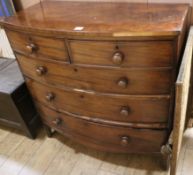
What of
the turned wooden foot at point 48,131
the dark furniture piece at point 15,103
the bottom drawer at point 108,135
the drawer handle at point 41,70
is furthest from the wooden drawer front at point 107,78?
the turned wooden foot at point 48,131

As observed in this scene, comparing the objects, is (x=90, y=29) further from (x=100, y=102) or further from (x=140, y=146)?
(x=140, y=146)

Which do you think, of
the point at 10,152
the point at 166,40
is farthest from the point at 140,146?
the point at 10,152

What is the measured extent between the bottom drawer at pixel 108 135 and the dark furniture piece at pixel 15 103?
0.19 metres

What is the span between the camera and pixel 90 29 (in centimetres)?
96

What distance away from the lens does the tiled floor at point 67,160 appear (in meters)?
1.48

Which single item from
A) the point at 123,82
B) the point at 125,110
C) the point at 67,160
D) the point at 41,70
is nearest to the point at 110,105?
the point at 125,110

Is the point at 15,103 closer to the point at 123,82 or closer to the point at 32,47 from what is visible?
the point at 32,47

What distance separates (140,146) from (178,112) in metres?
0.47

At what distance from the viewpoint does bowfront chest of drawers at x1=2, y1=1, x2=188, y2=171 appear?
92 centimetres

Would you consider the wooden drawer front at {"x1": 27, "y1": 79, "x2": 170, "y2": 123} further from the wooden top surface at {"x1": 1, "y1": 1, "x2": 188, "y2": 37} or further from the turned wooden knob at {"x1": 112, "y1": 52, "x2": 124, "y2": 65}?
the wooden top surface at {"x1": 1, "y1": 1, "x2": 188, "y2": 37}

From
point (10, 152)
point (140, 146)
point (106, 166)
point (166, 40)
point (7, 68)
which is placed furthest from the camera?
point (7, 68)

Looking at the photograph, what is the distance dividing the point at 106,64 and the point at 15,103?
0.91 meters

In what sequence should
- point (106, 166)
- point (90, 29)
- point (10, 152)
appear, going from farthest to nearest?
point (10, 152), point (106, 166), point (90, 29)

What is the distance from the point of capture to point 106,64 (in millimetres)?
1014
